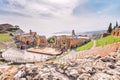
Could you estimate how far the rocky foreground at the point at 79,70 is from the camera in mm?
22441

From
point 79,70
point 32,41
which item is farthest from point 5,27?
point 79,70

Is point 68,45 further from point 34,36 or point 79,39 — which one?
point 34,36

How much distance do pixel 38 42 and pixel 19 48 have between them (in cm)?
887

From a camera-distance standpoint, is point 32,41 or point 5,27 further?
point 5,27

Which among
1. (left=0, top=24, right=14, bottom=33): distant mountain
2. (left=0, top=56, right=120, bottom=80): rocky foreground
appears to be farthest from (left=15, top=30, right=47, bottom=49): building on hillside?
(left=0, top=56, right=120, bottom=80): rocky foreground

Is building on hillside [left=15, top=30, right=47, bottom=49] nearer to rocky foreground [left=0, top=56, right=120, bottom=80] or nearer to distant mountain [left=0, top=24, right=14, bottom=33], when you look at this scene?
distant mountain [left=0, top=24, right=14, bottom=33]

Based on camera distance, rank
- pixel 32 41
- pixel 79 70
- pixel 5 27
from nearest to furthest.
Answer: pixel 79 70
pixel 32 41
pixel 5 27

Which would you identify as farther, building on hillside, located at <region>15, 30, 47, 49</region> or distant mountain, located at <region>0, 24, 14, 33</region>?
distant mountain, located at <region>0, 24, 14, 33</region>

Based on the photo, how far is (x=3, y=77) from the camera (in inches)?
1217

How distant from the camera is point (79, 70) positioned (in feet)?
78.9

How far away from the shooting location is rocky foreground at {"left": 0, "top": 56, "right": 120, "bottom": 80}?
22.4 m

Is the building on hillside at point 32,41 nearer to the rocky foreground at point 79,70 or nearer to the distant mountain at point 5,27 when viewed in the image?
the distant mountain at point 5,27

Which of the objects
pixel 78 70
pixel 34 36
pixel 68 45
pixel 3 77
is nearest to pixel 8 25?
pixel 34 36

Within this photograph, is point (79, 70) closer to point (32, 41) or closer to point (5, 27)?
point (32, 41)
